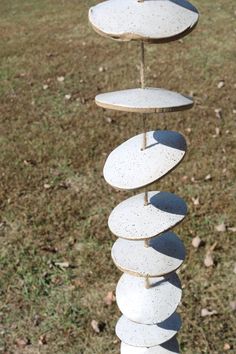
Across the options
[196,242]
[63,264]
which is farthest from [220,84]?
[63,264]

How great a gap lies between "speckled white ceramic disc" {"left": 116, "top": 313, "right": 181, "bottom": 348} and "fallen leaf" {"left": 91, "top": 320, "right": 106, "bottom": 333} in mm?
1397

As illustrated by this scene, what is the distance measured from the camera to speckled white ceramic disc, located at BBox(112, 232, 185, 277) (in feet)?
6.52

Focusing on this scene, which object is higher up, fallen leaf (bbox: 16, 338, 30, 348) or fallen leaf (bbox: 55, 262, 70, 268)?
fallen leaf (bbox: 55, 262, 70, 268)

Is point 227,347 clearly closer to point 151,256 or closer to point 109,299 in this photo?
point 109,299

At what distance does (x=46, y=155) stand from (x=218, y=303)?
8.99ft

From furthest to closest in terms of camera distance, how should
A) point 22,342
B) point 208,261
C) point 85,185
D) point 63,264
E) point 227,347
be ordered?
1. point 85,185
2. point 63,264
3. point 208,261
4. point 22,342
5. point 227,347

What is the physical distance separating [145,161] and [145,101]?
259 mm

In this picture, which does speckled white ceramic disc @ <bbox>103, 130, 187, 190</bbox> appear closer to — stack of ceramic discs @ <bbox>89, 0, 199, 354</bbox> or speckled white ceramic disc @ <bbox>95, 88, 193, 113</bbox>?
stack of ceramic discs @ <bbox>89, 0, 199, 354</bbox>

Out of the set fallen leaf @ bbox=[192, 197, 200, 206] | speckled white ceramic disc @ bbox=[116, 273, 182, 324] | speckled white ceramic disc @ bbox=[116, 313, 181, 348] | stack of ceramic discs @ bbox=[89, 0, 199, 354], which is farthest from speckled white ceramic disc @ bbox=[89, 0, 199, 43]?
fallen leaf @ bbox=[192, 197, 200, 206]

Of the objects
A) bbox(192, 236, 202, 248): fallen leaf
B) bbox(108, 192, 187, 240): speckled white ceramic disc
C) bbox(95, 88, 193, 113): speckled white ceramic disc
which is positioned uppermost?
bbox(95, 88, 193, 113): speckled white ceramic disc

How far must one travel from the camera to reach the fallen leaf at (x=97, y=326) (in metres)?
3.57

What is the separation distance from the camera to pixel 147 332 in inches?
84.7

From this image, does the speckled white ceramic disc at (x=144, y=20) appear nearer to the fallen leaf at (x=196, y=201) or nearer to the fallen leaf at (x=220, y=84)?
the fallen leaf at (x=196, y=201)

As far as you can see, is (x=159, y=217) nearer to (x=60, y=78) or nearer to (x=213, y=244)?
(x=213, y=244)
